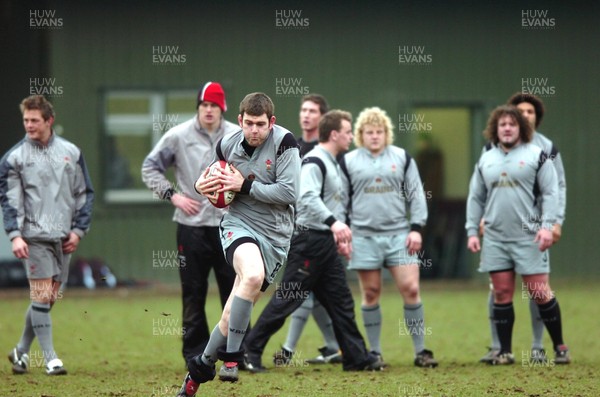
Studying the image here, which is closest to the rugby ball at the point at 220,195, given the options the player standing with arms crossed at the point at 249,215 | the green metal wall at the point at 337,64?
the player standing with arms crossed at the point at 249,215

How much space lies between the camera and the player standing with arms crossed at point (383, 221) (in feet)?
33.3

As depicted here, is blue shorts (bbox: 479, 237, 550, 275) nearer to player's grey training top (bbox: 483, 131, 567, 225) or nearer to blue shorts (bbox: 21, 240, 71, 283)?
player's grey training top (bbox: 483, 131, 567, 225)

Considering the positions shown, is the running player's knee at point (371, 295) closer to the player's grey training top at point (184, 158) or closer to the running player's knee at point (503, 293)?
the running player's knee at point (503, 293)

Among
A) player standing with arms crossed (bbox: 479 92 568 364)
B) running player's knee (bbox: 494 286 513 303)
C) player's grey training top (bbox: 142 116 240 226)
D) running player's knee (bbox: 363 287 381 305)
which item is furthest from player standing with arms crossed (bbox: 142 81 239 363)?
player standing with arms crossed (bbox: 479 92 568 364)

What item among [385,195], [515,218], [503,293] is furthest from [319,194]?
[503,293]

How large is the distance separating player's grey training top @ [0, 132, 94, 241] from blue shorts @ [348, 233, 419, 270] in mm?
2490

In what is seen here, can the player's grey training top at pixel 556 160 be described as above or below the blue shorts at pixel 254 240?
above

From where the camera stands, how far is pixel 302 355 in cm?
1125

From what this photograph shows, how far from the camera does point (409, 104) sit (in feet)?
64.2

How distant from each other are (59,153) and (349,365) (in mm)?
3104

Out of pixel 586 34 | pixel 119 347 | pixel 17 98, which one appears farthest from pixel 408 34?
pixel 119 347

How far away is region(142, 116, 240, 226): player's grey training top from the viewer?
991 cm

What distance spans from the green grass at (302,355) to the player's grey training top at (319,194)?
1.30m

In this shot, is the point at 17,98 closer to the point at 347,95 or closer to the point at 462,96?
the point at 347,95
